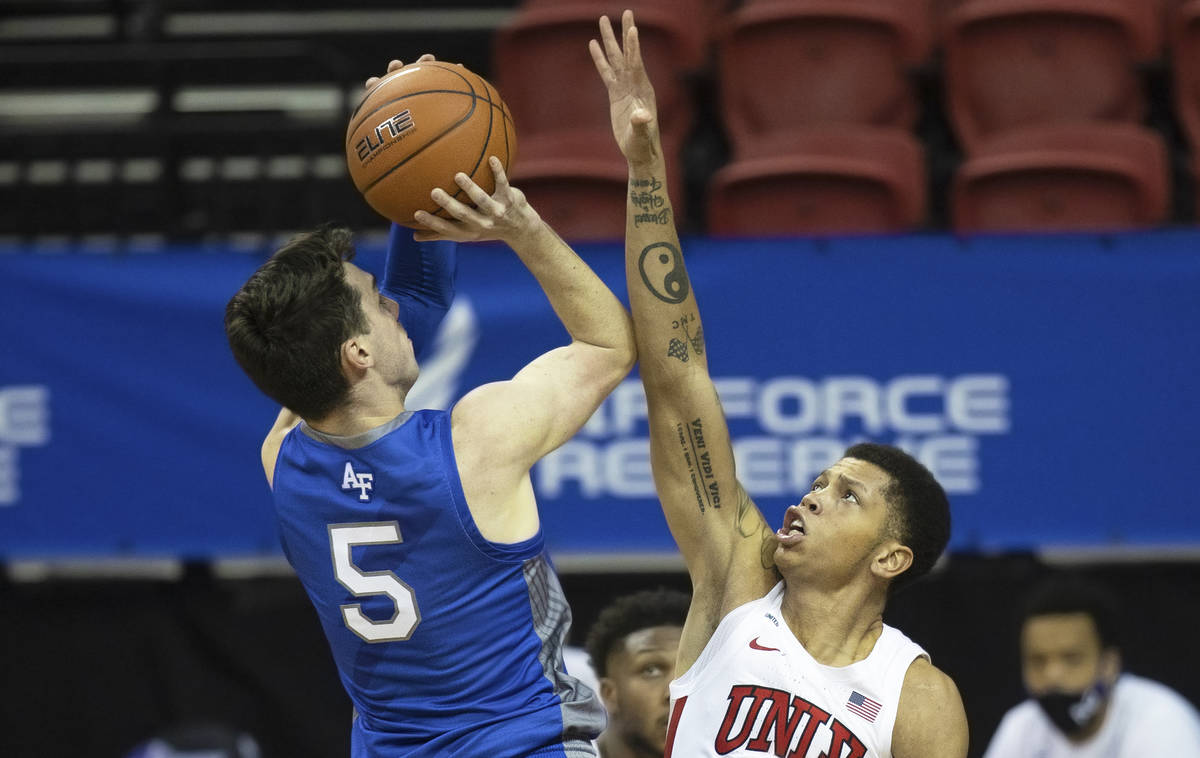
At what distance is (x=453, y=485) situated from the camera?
2.59 meters

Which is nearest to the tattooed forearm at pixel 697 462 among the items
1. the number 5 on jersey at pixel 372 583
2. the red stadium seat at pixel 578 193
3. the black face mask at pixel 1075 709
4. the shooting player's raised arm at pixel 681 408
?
the shooting player's raised arm at pixel 681 408

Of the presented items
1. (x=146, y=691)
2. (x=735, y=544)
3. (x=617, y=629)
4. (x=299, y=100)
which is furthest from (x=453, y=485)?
(x=299, y=100)

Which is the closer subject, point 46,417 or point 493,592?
point 493,592

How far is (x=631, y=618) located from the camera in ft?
13.4

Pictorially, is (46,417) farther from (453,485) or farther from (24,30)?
(24,30)

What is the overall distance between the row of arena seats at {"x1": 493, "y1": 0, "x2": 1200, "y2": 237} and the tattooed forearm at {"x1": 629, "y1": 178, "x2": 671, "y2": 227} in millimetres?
2475

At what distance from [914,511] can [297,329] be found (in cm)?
138

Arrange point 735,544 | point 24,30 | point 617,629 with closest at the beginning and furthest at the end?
point 735,544, point 617,629, point 24,30

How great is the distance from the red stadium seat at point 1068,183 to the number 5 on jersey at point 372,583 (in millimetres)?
3501

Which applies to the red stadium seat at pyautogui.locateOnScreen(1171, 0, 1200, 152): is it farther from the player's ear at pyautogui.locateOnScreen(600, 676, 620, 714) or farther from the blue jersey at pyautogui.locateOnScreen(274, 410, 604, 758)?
the blue jersey at pyautogui.locateOnScreen(274, 410, 604, 758)

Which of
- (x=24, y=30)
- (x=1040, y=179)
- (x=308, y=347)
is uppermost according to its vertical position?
(x=24, y=30)

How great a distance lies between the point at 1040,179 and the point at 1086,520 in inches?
54.5

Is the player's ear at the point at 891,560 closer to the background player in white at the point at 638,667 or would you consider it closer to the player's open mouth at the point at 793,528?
the player's open mouth at the point at 793,528

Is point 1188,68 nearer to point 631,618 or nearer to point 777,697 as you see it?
point 631,618
